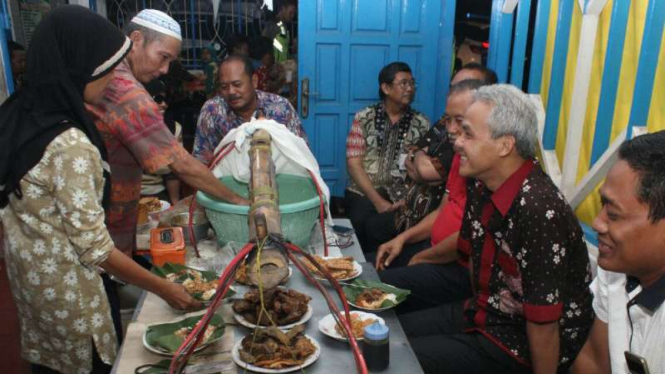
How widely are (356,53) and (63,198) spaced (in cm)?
372

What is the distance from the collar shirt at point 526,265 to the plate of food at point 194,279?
0.96 metres

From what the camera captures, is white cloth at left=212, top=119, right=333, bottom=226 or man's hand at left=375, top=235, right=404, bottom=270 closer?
white cloth at left=212, top=119, right=333, bottom=226

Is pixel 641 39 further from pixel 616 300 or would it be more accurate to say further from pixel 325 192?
pixel 325 192

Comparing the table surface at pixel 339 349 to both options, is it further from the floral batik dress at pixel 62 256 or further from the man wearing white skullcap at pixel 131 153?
the man wearing white skullcap at pixel 131 153

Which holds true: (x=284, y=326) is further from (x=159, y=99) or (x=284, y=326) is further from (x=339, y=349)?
(x=159, y=99)

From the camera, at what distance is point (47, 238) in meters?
1.61

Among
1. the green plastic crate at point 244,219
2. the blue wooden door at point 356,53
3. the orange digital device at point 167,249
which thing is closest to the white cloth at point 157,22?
the green plastic crate at point 244,219

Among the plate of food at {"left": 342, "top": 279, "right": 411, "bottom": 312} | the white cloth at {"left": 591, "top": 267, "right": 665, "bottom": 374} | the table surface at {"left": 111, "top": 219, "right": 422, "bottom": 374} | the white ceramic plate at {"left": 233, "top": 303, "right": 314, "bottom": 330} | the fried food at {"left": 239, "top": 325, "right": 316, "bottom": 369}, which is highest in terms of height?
the white cloth at {"left": 591, "top": 267, "right": 665, "bottom": 374}

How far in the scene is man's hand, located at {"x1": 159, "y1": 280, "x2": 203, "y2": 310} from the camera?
163 cm

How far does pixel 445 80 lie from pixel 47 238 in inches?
158

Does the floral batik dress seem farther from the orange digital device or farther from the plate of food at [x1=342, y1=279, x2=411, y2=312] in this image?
the plate of food at [x1=342, y1=279, x2=411, y2=312]

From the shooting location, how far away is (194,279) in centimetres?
184

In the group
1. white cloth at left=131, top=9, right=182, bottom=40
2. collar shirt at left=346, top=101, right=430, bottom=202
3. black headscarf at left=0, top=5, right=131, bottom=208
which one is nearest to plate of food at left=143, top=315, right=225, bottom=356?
black headscarf at left=0, top=5, right=131, bottom=208

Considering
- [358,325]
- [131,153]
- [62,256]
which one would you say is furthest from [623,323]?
[131,153]
